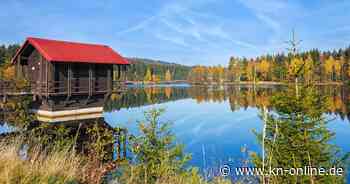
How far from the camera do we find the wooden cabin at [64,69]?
2036 cm

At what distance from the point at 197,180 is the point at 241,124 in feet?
57.4

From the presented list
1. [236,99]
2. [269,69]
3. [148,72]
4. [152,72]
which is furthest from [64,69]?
[152,72]

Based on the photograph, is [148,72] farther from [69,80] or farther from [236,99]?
[69,80]

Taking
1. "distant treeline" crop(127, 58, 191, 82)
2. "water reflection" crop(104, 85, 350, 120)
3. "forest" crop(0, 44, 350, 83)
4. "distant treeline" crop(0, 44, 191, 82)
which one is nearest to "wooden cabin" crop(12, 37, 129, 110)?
"water reflection" crop(104, 85, 350, 120)

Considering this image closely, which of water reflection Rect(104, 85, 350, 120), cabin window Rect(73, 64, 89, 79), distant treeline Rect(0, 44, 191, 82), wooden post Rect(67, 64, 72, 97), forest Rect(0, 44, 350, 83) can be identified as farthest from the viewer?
distant treeline Rect(0, 44, 191, 82)

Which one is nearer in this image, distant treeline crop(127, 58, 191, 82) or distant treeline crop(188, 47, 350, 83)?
distant treeline crop(188, 47, 350, 83)

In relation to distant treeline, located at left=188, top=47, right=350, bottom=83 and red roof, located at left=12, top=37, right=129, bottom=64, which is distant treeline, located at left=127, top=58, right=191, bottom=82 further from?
red roof, located at left=12, top=37, right=129, bottom=64

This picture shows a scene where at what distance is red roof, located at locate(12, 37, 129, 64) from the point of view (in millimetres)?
20359

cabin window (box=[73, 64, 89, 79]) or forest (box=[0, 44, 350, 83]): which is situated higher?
forest (box=[0, 44, 350, 83])

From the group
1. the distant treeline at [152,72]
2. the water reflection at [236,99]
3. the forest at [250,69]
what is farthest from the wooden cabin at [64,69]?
the distant treeline at [152,72]

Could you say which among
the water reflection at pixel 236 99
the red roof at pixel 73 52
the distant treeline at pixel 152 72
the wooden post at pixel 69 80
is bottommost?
the water reflection at pixel 236 99

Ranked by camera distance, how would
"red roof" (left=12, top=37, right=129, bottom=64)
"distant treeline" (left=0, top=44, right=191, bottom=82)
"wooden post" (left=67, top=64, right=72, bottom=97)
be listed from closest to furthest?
"red roof" (left=12, top=37, right=129, bottom=64), "wooden post" (left=67, top=64, right=72, bottom=97), "distant treeline" (left=0, top=44, right=191, bottom=82)

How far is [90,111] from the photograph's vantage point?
2295cm

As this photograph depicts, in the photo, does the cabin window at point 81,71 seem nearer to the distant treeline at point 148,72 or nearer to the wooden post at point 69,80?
the wooden post at point 69,80
